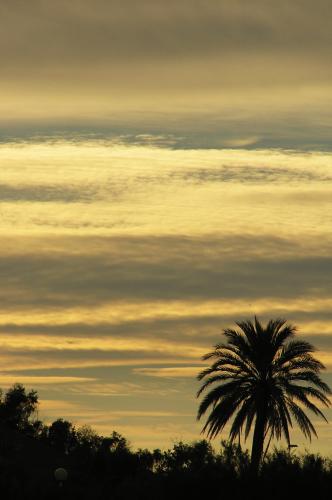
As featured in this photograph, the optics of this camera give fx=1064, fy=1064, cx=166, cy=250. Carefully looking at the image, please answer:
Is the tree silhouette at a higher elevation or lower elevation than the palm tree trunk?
higher

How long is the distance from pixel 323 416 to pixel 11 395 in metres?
62.4

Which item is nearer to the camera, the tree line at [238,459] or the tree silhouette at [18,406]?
the tree line at [238,459]

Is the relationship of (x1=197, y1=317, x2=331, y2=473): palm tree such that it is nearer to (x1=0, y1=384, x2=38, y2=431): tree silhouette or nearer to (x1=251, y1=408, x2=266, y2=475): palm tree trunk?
(x1=251, y1=408, x2=266, y2=475): palm tree trunk

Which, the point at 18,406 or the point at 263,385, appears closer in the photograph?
the point at 263,385

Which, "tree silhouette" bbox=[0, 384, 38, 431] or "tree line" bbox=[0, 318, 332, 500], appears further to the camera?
"tree silhouette" bbox=[0, 384, 38, 431]

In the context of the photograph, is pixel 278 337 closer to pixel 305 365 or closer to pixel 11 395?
pixel 305 365

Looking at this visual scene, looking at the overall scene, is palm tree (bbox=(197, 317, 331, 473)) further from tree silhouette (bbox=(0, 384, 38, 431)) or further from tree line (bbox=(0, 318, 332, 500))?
tree silhouette (bbox=(0, 384, 38, 431))

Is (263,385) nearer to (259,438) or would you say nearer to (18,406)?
(259,438)

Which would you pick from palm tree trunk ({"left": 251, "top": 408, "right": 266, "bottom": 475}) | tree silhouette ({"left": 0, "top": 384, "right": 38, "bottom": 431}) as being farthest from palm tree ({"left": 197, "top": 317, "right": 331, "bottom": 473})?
tree silhouette ({"left": 0, "top": 384, "right": 38, "bottom": 431})

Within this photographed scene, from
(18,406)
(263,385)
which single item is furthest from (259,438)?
(18,406)

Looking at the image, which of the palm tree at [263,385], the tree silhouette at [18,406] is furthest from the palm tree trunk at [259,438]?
the tree silhouette at [18,406]

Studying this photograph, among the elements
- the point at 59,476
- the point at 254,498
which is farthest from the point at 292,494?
the point at 59,476

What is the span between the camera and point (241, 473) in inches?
2147

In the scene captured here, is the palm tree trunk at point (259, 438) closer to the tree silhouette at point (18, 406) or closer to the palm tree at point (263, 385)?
the palm tree at point (263, 385)
